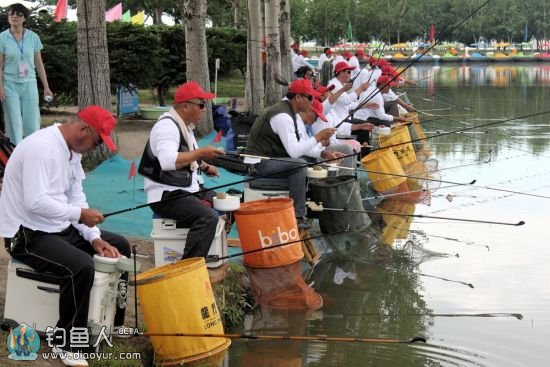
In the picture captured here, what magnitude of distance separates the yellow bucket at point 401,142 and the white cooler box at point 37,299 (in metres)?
7.66

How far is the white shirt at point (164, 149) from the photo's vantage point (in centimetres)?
643

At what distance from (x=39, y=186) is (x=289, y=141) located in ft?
11.9

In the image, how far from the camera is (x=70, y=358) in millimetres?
4957

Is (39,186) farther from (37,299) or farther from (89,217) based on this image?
(37,299)

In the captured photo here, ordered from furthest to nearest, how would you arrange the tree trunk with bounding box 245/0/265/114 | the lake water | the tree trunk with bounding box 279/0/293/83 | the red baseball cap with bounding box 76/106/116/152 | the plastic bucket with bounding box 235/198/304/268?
the tree trunk with bounding box 279/0/293/83, the tree trunk with bounding box 245/0/265/114, the plastic bucket with bounding box 235/198/304/268, the lake water, the red baseball cap with bounding box 76/106/116/152

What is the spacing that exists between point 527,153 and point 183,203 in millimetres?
10798

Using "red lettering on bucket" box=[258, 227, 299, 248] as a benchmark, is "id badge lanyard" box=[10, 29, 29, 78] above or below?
above

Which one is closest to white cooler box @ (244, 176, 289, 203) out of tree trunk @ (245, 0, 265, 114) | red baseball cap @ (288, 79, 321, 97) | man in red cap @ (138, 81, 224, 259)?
red baseball cap @ (288, 79, 321, 97)

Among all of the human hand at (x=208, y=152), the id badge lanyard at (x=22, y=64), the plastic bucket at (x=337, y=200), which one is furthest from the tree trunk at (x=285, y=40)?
the human hand at (x=208, y=152)

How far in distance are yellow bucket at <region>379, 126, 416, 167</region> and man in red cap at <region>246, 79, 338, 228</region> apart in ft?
13.4

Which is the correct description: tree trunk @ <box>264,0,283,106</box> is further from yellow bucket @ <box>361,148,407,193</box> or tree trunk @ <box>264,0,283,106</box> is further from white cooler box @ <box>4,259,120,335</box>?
white cooler box @ <box>4,259,120,335</box>

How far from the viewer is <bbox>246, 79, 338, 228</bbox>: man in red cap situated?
830 centimetres

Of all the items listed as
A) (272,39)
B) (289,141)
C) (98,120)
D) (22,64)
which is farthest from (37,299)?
(272,39)

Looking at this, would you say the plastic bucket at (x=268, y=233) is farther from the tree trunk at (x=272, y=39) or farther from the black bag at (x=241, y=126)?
the tree trunk at (x=272, y=39)
